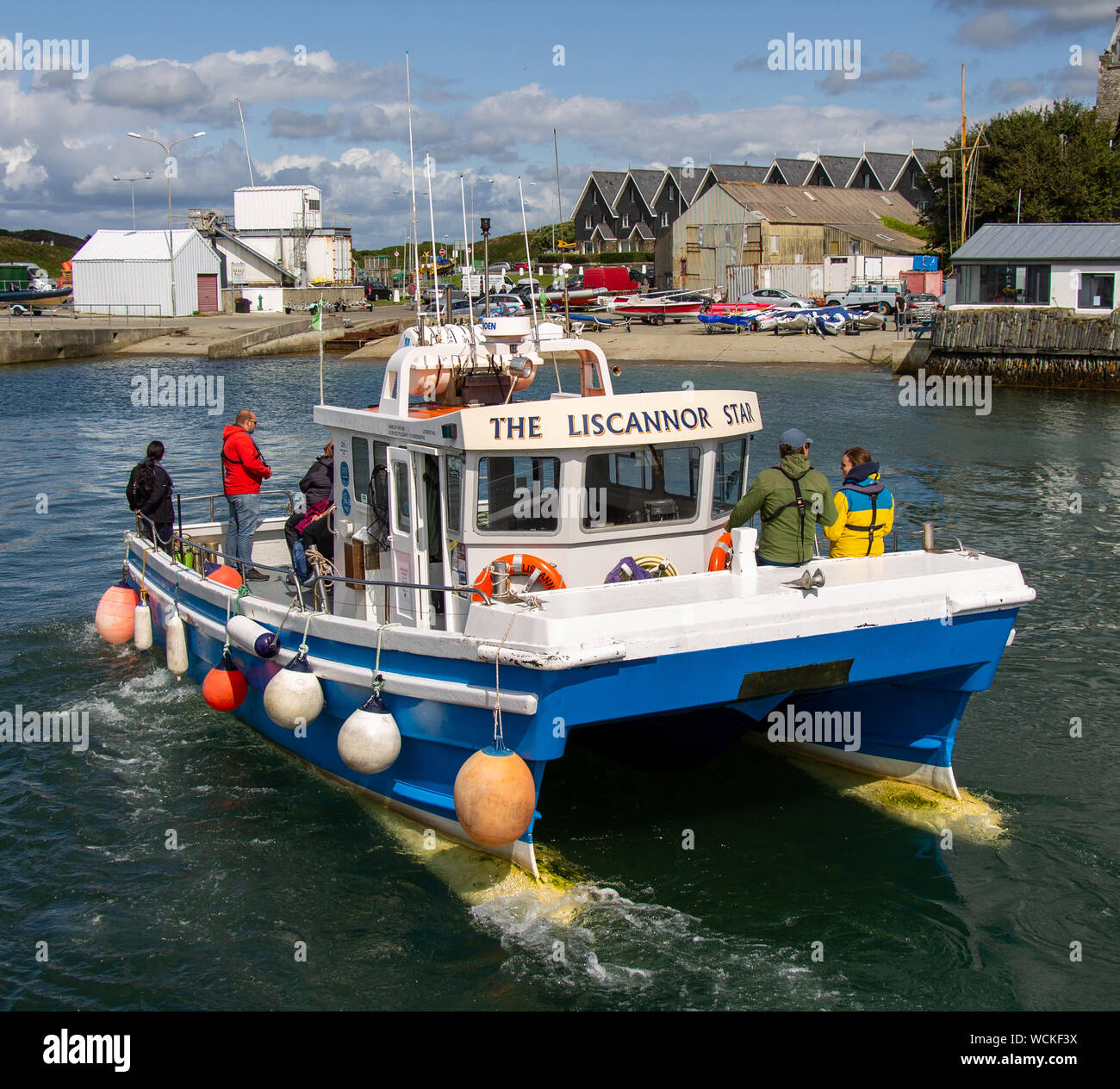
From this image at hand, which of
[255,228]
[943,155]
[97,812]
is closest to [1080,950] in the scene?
[97,812]

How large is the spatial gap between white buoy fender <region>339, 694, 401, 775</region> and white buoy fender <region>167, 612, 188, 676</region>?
A: 396 centimetres

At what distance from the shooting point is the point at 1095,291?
126 feet

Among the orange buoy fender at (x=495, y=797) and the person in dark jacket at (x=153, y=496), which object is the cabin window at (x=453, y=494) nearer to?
the orange buoy fender at (x=495, y=797)

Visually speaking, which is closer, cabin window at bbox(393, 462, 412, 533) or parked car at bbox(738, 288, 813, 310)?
cabin window at bbox(393, 462, 412, 533)

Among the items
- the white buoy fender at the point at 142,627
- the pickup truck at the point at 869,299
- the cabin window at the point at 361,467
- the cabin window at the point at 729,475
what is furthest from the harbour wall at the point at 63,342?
the cabin window at the point at 729,475

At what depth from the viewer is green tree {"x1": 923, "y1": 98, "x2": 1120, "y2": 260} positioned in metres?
48.2

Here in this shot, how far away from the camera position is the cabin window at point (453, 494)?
835cm

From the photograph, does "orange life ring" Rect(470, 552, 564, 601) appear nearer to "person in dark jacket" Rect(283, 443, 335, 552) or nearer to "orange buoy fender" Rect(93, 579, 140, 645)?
"person in dark jacket" Rect(283, 443, 335, 552)
